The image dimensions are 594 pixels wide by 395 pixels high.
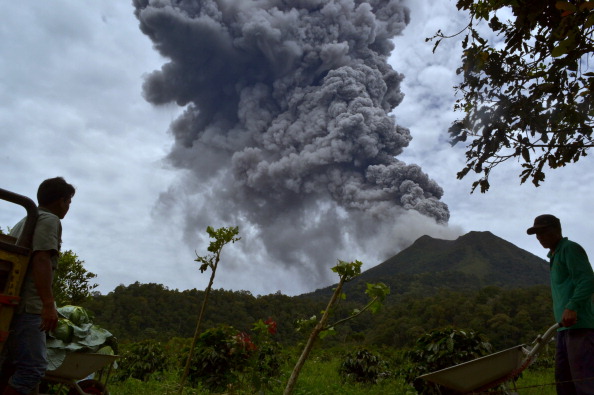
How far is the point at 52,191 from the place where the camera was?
2758mm

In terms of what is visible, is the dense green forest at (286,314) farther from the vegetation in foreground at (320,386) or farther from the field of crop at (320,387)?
the field of crop at (320,387)

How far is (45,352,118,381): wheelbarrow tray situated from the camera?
3.25 metres

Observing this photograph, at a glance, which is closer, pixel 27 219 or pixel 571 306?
pixel 27 219

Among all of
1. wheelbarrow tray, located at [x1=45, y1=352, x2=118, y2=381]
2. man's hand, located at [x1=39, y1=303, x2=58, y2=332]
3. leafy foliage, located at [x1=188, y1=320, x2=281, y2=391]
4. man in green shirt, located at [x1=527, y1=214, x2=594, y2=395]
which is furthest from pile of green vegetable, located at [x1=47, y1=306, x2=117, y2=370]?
man in green shirt, located at [x1=527, y1=214, x2=594, y2=395]

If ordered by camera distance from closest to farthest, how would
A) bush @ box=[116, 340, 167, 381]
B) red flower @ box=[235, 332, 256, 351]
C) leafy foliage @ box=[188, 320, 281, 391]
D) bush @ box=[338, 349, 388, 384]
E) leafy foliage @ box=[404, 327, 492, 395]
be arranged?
red flower @ box=[235, 332, 256, 351], leafy foliage @ box=[404, 327, 492, 395], leafy foliage @ box=[188, 320, 281, 391], bush @ box=[116, 340, 167, 381], bush @ box=[338, 349, 388, 384]

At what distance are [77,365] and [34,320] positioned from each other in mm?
1098

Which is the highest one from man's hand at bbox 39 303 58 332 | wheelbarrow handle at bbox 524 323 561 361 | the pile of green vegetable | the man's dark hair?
the man's dark hair

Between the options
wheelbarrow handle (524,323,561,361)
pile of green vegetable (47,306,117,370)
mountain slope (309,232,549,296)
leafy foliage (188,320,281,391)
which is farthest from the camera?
mountain slope (309,232,549,296)

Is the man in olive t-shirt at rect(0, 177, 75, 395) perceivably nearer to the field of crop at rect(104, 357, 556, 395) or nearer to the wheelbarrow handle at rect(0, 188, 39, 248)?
the wheelbarrow handle at rect(0, 188, 39, 248)

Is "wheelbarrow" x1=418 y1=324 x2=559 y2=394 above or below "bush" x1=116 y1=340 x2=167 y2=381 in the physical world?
above

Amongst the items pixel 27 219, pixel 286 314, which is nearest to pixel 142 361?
pixel 27 219

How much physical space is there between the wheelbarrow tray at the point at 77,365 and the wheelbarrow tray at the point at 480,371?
2.49 metres

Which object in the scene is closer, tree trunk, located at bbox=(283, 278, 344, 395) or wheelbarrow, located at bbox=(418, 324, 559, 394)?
tree trunk, located at bbox=(283, 278, 344, 395)

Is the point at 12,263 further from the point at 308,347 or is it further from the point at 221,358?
the point at 221,358
